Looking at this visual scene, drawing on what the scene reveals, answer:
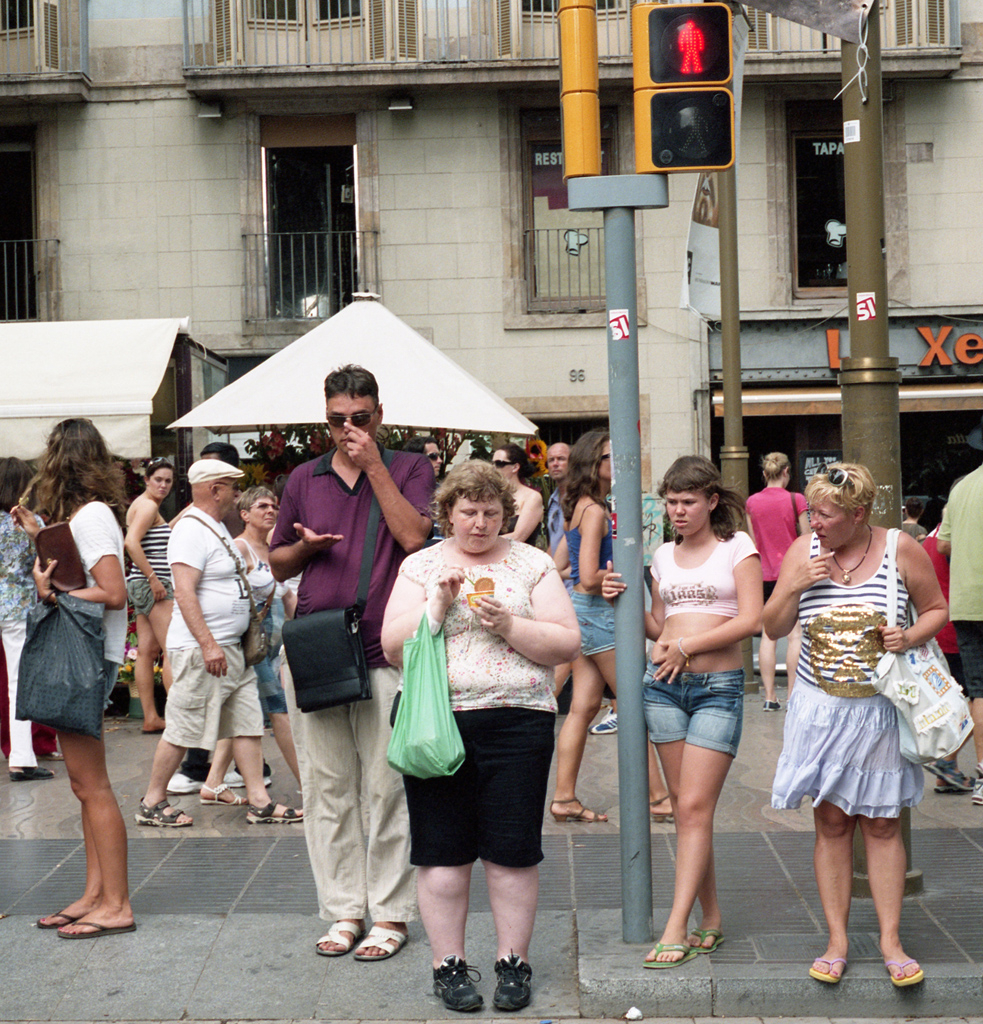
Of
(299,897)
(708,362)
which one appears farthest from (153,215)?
(299,897)

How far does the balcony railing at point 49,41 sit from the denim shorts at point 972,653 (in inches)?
550

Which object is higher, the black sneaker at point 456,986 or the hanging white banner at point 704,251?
the hanging white banner at point 704,251

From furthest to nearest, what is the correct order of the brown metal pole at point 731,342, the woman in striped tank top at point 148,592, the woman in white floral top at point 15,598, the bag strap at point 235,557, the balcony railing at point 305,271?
the balcony railing at point 305,271, the brown metal pole at point 731,342, the woman in striped tank top at point 148,592, the woman in white floral top at point 15,598, the bag strap at point 235,557

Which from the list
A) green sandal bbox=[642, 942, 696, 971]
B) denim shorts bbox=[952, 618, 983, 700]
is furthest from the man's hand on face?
denim shorts bbox=[952, 618, 983, 700]

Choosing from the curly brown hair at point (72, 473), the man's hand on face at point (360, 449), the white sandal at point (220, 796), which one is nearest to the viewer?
the man's hand on face at point (360, 449)

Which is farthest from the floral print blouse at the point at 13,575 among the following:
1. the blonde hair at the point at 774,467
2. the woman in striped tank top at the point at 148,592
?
the blonde hair at the point at 774,467

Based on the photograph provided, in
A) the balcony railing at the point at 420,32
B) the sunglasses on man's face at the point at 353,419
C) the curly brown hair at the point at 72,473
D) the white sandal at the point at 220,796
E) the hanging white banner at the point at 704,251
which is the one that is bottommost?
the white sandal at the point at 220,796

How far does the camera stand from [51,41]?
1708 centimetres

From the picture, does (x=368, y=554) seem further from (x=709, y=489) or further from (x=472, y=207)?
(x=472, y=207)

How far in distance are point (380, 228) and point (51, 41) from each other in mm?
4797

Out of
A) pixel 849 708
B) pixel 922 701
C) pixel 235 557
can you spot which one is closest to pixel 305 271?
pixel 235 557

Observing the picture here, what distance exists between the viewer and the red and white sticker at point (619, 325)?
457cm

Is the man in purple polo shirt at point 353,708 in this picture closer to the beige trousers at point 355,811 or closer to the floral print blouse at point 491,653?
the beige trousers at point 355,811

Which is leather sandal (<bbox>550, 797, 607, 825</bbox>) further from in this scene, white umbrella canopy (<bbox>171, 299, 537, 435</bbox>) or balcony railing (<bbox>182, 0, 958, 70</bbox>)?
balcony railing (<bbox>182, 0, 958, 70</bbox>)
